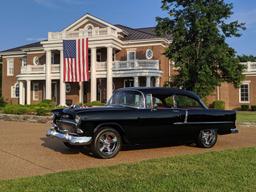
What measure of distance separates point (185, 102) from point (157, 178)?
4.27m

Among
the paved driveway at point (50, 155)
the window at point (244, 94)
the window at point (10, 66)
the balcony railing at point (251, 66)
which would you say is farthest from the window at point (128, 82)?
the paved driveway at point (50, 155)

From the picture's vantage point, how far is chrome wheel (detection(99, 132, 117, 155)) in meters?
9.34

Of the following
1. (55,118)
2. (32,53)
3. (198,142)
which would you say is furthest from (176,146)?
(32,53)

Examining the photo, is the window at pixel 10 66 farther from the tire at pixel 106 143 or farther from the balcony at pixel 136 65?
the tire at pixel 106 143

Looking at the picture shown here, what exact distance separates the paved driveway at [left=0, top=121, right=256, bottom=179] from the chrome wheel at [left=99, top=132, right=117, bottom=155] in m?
0.25

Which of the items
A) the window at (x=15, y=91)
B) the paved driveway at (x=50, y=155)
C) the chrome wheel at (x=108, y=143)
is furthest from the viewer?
the window at (x=15, y=91)

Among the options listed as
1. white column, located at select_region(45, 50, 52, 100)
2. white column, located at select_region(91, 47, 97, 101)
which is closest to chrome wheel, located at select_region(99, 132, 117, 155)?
white column, located at select_region(91, 47, 97, 101)

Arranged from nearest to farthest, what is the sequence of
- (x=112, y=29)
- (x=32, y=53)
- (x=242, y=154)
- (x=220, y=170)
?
(x=220, y=170) < (x=242, y=154) < (x=112, y=29) < (x=32, y=53)

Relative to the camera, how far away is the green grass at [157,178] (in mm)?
6273

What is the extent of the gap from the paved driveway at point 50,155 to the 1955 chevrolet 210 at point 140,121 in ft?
1.09

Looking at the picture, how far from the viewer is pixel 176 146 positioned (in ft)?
38.0

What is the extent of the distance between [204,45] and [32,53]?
2804 centimetres

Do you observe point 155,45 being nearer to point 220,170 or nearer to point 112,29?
point 112,29

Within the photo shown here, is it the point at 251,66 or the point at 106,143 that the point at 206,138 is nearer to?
the point at 106,143
